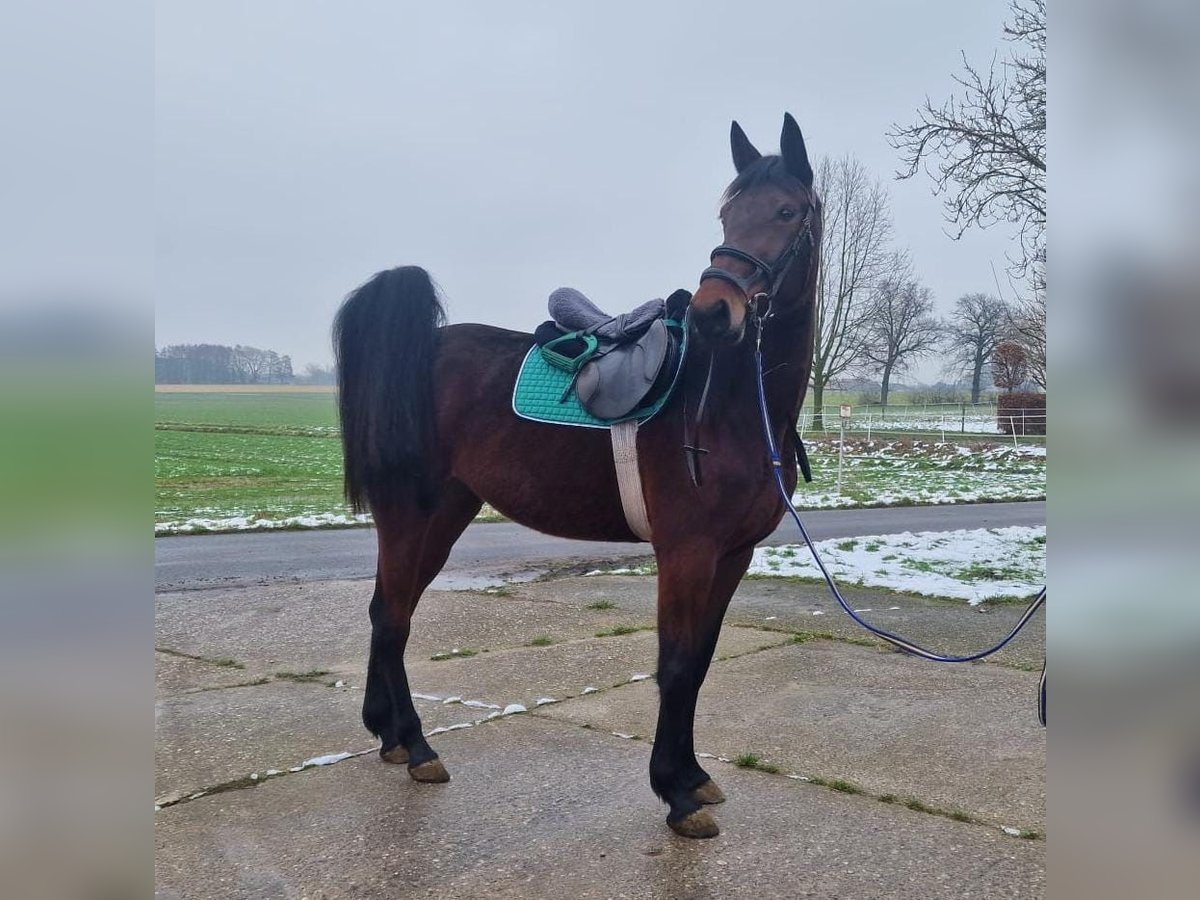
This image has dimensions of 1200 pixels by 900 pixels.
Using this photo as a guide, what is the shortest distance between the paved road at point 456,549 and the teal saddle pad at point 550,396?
14.6 feet

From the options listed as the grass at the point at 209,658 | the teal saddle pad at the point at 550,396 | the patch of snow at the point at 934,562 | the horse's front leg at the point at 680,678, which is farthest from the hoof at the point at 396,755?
the patch of snow at the point at 934,562

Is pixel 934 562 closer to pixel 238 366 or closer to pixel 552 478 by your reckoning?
pixel 552 478

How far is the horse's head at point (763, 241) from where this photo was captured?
2.56m

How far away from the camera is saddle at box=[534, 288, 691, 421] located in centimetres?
290

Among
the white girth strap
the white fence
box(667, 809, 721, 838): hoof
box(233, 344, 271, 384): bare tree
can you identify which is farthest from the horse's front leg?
the white fence

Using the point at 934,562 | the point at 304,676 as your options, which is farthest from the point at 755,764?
the point at 934,562

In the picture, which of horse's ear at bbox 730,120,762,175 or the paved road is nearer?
horse's ear at bbox 730,120,762,175

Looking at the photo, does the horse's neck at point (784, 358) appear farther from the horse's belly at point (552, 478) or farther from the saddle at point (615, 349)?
the horse's belly at point (552, 478)

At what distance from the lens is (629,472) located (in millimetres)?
2984

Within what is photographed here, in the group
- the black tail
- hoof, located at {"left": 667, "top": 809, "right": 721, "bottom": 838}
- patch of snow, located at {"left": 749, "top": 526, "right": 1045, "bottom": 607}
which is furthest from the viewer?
patch of snow, located at {"left": 749, "top": 526, "right": 1045, "bottom": 607}

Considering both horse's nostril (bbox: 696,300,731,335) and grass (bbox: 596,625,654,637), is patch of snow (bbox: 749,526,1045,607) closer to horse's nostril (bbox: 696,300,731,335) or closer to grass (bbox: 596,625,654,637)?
grass (bbox: 596,625,654,637)

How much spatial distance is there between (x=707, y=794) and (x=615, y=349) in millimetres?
1599

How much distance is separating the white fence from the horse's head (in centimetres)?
2211
